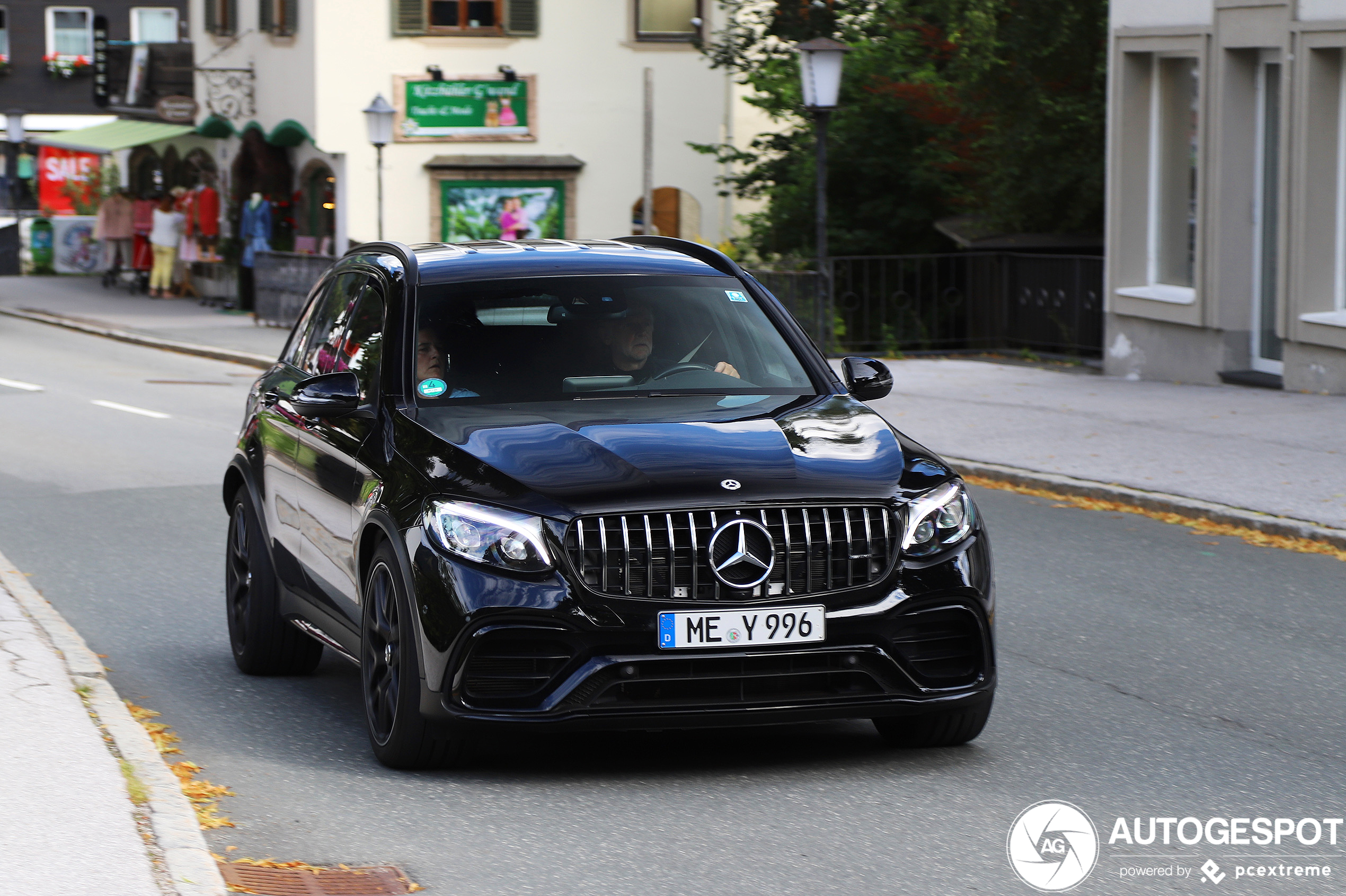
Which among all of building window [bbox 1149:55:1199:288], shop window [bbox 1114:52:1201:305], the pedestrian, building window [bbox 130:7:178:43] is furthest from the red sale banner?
building window [bbox 1149:55:1199:288]

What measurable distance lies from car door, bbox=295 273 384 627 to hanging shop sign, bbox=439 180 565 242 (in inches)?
1089

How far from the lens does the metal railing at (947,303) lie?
23.7 metres

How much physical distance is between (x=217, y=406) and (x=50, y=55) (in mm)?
49498

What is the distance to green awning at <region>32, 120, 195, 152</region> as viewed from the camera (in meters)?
41.6

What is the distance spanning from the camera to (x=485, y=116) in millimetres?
35438

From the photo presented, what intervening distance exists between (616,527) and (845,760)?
1189 millimetres

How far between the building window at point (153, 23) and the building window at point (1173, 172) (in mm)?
50621

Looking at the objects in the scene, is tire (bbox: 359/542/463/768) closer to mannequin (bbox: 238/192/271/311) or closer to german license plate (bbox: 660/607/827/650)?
german license plate (bbox: 660/607/827/650)

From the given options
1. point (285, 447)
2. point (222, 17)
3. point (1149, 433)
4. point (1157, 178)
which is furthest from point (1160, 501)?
point (222, 17)

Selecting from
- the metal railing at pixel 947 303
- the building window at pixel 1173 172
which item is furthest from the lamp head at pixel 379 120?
the building window at pixel 1173 172

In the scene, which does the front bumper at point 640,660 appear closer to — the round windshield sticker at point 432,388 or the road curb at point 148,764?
the road curb at point 148,764

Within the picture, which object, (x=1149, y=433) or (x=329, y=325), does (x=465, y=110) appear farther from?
(x=329, y=325)

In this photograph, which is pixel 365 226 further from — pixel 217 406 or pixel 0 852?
pixel 0 852

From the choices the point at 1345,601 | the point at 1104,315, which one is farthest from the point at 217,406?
the point at 1345,601
